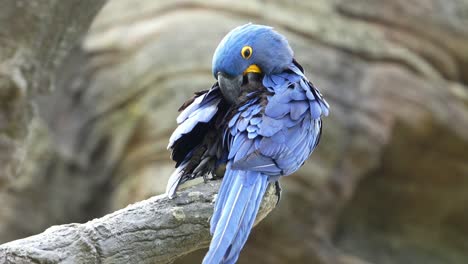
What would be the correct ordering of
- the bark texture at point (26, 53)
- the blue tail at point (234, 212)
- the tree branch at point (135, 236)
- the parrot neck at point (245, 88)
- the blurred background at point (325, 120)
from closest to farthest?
the blue tail at point (234, 212) < the tree branch at point (135, 236) < the parrot neck at point (245, 88) < the bark texture at point (26, 53) < the blurred background at point (325, 120)

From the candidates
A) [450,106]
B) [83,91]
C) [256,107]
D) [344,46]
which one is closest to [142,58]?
[83,91]

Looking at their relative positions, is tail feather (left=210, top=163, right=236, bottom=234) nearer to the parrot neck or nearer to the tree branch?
the tree branch

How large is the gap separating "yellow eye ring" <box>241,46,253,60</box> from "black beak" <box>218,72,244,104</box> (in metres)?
0.07

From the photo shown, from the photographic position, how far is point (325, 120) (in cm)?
474

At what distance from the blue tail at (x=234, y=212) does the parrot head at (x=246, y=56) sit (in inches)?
12.3

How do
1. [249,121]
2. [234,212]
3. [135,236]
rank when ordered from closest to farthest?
[234,212] → [135,236] → [249,121]

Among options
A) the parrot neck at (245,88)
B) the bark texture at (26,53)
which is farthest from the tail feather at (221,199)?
the bark texture at (26,53)

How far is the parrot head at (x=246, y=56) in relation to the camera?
7.52 feet

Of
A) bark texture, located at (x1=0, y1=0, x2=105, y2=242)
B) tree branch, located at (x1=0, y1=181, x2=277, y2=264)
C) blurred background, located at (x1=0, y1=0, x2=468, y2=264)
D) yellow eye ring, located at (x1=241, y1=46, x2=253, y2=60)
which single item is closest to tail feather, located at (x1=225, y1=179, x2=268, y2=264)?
tree branch, located at (x1=0, y1=181, x2=277, y2=264)

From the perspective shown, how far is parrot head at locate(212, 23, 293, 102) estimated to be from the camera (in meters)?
2.29

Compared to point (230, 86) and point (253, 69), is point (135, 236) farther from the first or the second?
point (253, 69)

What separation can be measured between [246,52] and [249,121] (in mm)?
252

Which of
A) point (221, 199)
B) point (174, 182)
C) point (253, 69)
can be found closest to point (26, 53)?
point (253, 69)

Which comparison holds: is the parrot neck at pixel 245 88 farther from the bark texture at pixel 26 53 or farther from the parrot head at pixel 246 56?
the bark texture at pixel 26 53
